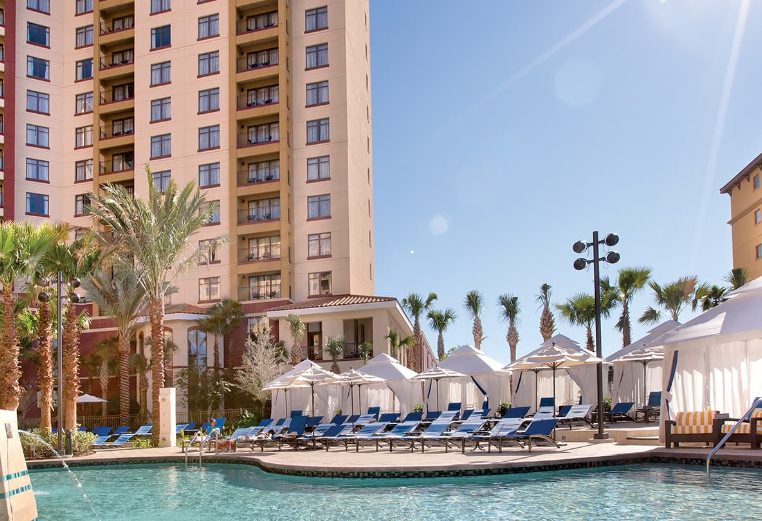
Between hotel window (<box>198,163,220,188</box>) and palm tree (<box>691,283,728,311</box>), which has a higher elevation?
hotel window (<box>198,163,220,188</box>)

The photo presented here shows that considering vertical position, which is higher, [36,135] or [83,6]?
[83,6]

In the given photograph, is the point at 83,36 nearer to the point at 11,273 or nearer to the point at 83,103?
the point at 83,103

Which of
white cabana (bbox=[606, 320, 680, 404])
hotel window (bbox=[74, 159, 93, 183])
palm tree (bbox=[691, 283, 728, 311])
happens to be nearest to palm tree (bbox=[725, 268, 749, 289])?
palm tree (bbox=[691, 283, 728, 311])

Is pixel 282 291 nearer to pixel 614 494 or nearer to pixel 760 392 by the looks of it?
pixel 760 392

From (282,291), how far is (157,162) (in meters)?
Answer: 12.3

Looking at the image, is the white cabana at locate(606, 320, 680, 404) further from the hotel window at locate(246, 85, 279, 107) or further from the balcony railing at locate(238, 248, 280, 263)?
the hotel window at locate(246, 85, 279, 107)

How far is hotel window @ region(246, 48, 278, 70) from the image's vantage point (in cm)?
4944

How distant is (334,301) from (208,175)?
40.5ft

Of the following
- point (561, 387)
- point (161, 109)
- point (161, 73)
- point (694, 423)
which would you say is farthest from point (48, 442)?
point (161, 73)

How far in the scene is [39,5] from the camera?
5388 cm

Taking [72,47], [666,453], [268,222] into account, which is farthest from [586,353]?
[72,47]

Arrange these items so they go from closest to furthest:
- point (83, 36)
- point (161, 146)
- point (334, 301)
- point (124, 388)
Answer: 1. point (124, 388)
2. point (334, 301)
3. point (161, 146)
4. point (83, 36)

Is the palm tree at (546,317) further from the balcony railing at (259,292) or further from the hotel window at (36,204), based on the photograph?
the hotel window at (36,204)

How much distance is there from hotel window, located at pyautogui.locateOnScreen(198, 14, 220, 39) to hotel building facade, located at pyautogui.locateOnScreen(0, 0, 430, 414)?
97 mm
